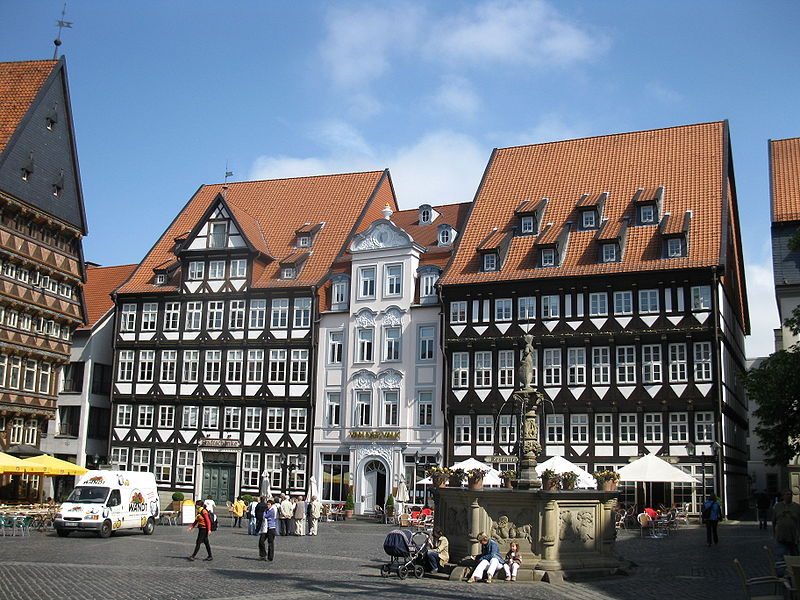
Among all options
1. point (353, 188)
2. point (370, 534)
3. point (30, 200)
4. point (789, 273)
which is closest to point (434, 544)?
point (370, 534)

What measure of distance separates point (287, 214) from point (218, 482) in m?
15.3

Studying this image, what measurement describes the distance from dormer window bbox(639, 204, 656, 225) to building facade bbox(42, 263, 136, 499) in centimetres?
2807

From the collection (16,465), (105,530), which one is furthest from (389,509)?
(16,465)

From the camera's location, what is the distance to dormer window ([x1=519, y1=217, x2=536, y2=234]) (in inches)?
1770

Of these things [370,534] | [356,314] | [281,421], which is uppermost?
[356,314]

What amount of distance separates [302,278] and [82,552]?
2658cm

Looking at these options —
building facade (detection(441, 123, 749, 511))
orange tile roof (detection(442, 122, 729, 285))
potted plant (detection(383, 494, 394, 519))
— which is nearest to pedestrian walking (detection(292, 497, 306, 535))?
potted plant (detection(383, 494, 394, 519))

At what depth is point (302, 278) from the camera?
160 ft

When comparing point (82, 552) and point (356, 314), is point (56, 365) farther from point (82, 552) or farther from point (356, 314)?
point (82, 552)

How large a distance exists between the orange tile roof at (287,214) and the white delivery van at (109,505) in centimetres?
1805

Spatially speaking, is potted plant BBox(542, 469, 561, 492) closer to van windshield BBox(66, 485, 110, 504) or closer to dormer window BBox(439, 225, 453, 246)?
van windshield BBox(66, 485, 110, 504)

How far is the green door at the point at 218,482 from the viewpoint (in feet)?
158

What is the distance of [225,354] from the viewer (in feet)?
161

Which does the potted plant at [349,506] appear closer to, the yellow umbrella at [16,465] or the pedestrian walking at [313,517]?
the pedestrian walking at [313,517]
